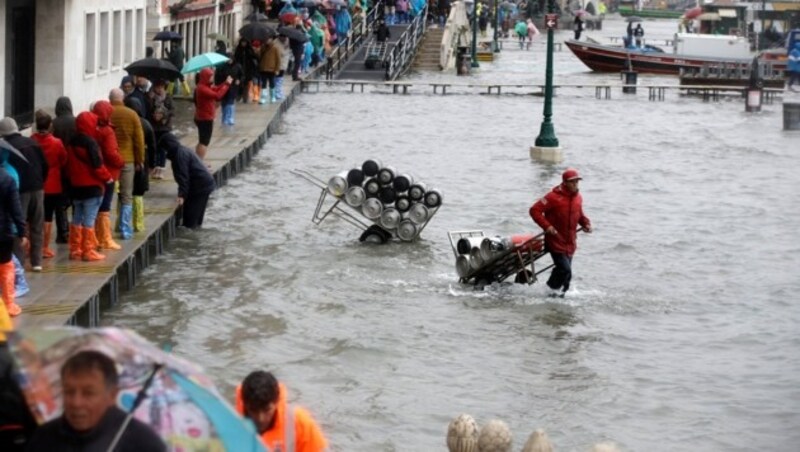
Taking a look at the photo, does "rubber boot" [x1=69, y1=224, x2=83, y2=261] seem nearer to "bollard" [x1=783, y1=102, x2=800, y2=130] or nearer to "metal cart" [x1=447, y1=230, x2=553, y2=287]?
"metal cart" [x1=447, y1=230, x2=553, y2=287]

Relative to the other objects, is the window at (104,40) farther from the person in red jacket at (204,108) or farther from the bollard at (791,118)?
the bollard at (791,118)

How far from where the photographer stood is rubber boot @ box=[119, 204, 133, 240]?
2027 cm

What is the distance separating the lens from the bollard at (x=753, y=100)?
2079 inches

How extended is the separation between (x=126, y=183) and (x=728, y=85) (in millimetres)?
43319

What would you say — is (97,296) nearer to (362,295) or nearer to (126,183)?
(126,183)

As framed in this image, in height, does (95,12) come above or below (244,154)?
above

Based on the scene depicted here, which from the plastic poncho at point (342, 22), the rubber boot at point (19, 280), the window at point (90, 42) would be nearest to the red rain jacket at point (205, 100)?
the window at point (90, 42)

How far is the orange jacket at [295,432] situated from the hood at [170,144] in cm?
1475

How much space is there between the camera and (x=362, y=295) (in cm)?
2081

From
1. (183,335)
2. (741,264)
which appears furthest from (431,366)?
(741,264)

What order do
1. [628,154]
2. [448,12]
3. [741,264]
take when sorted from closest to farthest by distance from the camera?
[741,264]
[628,154]
[448,12]

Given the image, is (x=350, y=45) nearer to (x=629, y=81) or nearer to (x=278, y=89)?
(x=629, y=81)

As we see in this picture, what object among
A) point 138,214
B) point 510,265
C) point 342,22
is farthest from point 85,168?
point 342,22

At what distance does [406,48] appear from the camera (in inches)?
2534
